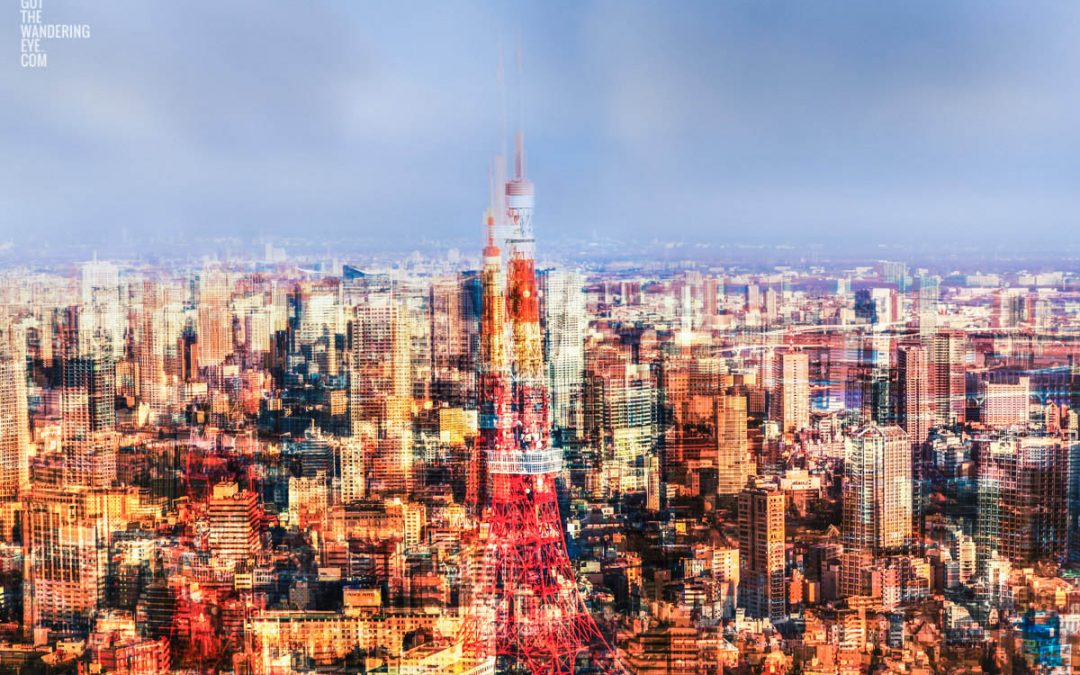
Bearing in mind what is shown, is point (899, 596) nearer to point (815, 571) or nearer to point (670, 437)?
point (815, 571)

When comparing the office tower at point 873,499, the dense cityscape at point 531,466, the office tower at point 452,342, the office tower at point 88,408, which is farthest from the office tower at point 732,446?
the office tower at point 88,408

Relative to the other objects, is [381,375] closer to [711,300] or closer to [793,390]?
[711,300]

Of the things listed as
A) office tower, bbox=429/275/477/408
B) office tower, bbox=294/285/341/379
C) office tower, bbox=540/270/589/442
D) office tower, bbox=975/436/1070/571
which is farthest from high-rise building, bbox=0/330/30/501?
office tower, bbox=975/436/1070/571

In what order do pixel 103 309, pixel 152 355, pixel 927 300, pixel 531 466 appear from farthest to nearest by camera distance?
1. pixel 152 355
2. pixel 103 309
3. pixel 927 300
4. pixel 531 466

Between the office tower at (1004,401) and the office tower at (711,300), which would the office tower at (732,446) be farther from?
the office tower at (1004,401)

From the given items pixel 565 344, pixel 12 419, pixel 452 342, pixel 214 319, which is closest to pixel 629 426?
pixel 565 344

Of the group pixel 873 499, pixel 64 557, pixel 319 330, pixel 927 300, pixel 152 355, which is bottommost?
pixel 64 557
